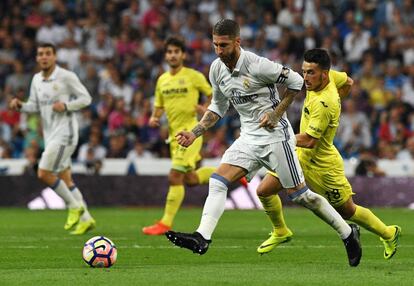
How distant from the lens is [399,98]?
2353 cm

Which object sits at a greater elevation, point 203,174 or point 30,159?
point 203,174

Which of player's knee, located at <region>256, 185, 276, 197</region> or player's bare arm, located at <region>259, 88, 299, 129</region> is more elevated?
player's bare arm, located at <region>259, 88, 299, 129</region>

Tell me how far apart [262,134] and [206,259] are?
59.0 inches

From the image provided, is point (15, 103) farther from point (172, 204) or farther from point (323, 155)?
point (323, 155)

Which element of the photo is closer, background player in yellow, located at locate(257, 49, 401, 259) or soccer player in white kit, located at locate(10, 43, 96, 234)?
background player in yellow, located at locate(257, 49, 401, 259)

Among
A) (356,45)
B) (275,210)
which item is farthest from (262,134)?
(356,45)

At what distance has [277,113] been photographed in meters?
10.2

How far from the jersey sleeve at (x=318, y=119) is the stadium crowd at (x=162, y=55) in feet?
38.6

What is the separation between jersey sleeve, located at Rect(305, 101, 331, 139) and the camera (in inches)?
421

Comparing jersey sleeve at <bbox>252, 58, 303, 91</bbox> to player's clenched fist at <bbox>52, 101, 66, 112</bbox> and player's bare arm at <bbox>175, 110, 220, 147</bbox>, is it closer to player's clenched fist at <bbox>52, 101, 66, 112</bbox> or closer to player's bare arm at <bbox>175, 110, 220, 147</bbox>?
player's bare arm at <bbox>175, 110, 220, 147</bbox>

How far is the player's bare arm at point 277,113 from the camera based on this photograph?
10031 millimetres

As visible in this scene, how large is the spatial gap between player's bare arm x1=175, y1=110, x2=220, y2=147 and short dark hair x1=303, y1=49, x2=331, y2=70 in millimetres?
1083

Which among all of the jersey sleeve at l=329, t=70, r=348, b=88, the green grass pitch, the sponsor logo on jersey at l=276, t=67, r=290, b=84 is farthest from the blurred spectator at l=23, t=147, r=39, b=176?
the sponsor logo on jersey at l=276, t=67, r=290, b=84

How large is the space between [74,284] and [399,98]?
16.0m
